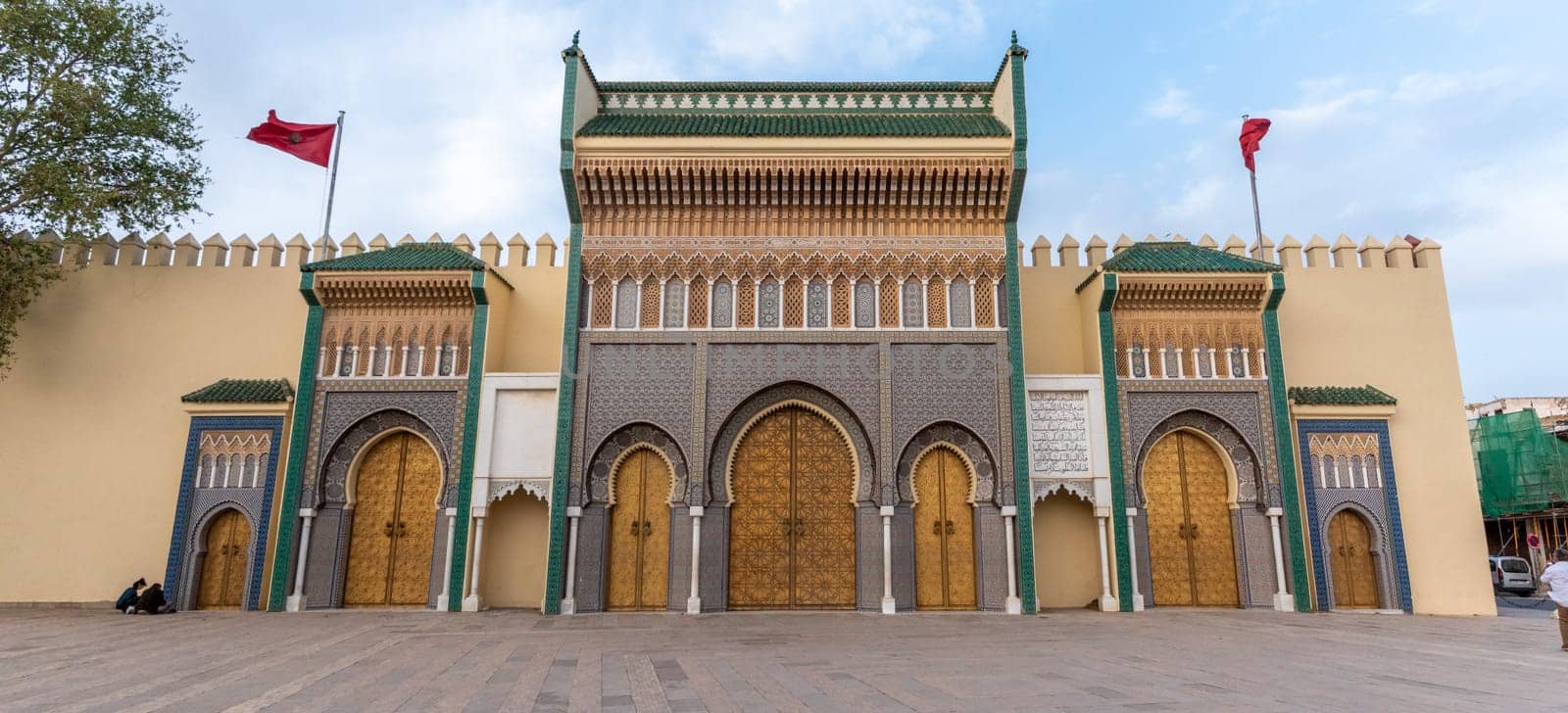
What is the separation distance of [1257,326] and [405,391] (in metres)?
13.1

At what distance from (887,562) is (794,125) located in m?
6.73

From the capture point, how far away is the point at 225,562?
12.0 m

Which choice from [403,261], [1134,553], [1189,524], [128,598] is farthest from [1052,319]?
[128,598]

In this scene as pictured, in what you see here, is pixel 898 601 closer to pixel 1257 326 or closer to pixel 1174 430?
pixel 1174 430

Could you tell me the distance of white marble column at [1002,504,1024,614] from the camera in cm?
1137

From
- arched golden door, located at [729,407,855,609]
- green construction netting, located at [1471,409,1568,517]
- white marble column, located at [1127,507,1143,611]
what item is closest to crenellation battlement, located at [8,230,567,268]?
arched golden door, located at [729,407,855,609]

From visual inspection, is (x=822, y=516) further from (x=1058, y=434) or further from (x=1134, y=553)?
(x=1134, y=553)

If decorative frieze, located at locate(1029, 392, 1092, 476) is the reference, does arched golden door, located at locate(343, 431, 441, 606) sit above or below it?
below

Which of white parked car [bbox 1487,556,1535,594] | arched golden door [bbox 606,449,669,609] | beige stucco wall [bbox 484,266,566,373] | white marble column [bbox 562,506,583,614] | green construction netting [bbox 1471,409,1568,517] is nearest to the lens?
white marble column [bbox 562,506,583,614]

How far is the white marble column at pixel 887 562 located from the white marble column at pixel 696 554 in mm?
2580

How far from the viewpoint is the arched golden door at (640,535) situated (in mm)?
11664

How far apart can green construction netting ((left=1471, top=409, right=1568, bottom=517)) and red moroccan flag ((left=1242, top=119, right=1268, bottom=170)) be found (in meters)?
10.00

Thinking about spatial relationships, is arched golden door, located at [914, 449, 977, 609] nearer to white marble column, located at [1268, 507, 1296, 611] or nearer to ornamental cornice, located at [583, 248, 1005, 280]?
ornamental cornice, located at [583, 248, 1005, 280]

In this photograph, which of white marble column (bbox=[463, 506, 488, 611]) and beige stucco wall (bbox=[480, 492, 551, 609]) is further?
beige stucco wall (bbox=[480, 492, 551, 609])
